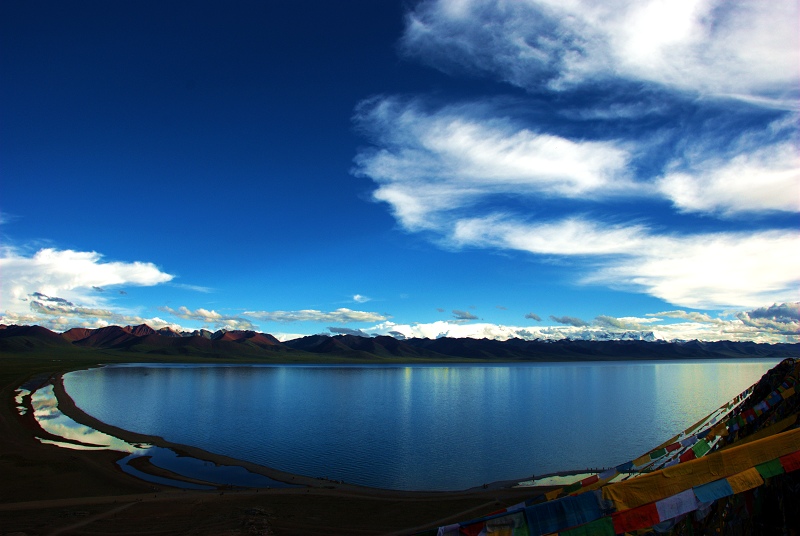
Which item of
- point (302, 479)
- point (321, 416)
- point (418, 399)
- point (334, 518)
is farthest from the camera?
point (418, 399)

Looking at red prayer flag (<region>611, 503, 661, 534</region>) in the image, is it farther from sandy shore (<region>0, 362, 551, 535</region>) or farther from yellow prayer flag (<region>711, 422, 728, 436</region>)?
sandy shore (<region>0, 362, 551, 535</region>)

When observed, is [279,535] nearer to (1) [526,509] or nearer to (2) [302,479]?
(2) [302,479]

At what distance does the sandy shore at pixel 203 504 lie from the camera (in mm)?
21391

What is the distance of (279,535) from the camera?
66.5ft

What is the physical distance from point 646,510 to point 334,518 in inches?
807

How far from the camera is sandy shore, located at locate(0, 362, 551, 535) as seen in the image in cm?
2139

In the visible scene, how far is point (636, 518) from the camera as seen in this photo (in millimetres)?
6211

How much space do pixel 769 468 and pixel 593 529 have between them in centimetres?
260

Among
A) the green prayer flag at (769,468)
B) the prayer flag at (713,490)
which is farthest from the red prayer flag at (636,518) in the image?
the green prayer flag at (769,468)

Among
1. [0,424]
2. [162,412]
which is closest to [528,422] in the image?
[162,412]

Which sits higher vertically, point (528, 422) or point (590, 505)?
point (590, 505)

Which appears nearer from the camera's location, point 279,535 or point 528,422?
point 279,535

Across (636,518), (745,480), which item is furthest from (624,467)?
(636,518)

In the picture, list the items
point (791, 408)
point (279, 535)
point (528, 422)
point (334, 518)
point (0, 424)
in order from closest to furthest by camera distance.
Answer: point (791, 408) → point (279, 535) → point (334, 518) → point (0, 424) → point (528, 422)
